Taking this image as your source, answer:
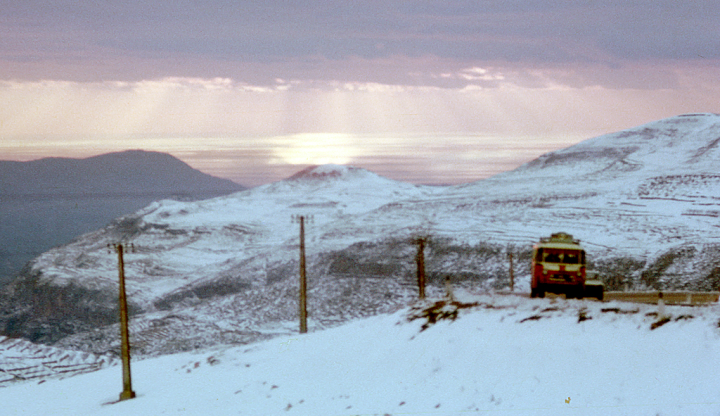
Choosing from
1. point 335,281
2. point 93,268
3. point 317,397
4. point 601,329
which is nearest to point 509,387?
point 601,329

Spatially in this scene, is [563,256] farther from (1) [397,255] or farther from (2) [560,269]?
(1) [397,255]

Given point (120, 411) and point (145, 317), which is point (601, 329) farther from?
point (145, 317)

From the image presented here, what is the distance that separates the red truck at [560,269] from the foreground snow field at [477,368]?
2.55 meters

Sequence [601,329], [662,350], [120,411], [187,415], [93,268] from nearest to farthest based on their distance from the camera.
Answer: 1. [662,350]
2. [601,329]
3. [187,415]
4. [120,411]
5. [93,268]

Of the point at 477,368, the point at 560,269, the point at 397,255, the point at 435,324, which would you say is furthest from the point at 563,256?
the point at 397,255

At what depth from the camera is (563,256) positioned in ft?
105

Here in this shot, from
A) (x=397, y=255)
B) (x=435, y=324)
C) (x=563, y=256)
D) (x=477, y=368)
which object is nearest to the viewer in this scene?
(x=477, y=368)

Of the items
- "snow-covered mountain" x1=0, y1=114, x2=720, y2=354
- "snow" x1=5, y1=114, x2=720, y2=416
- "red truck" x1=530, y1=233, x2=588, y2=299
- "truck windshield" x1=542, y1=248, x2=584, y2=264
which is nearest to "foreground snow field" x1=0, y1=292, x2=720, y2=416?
"snow" x1=5, y1=114, x2=720, y2=416

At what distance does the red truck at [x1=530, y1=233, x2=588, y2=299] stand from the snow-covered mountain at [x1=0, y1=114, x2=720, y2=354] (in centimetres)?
5199

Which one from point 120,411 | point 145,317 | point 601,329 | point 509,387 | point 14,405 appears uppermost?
point 601,329

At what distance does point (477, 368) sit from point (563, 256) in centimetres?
880

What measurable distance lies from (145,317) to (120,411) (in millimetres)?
76780

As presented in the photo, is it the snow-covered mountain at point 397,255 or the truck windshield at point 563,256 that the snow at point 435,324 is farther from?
the truck windshield at point 563,256

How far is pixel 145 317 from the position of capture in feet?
359
